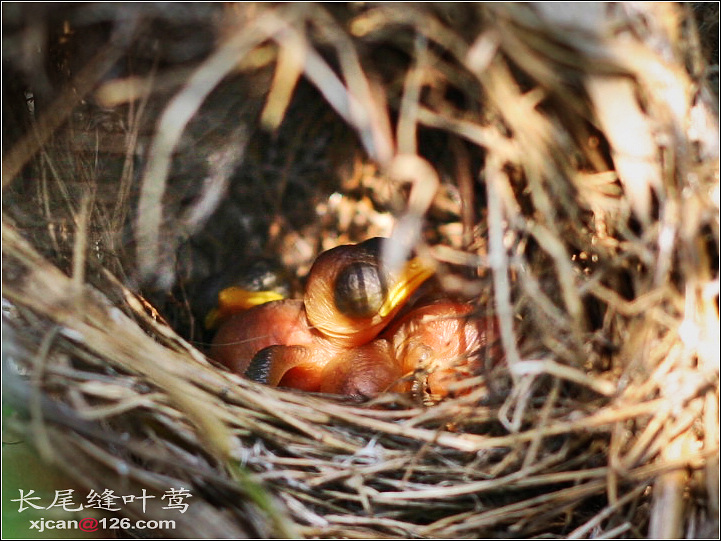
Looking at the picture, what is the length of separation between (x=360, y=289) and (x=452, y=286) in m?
0.23

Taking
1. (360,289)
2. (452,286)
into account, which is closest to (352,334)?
A: (360,289)

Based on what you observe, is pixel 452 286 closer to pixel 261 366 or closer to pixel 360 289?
pixel 360 289

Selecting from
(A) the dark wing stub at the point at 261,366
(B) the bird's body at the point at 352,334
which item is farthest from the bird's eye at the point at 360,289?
(A) the dark wing stub at the point at 261,366

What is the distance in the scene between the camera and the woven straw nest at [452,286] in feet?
2.88

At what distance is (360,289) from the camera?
134 centimetres

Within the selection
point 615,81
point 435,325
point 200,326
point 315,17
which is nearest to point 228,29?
point 315,17

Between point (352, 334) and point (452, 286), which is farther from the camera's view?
point (352, 334)

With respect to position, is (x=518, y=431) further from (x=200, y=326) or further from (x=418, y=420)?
(x=200, y=326)

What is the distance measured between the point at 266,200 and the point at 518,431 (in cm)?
91

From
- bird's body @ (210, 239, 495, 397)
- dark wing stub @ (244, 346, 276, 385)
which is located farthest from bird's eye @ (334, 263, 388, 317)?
dark wing stub @ (244, 346, 276, 385)

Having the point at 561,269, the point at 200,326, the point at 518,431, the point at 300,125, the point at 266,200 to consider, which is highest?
the point at 300,125

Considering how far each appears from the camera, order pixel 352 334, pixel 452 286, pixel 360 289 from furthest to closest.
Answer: pixel 352 334 < pixel 360 289 < pixel 452 286

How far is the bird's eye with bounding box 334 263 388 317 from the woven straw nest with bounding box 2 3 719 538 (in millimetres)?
223

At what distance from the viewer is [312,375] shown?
4.81 ft
